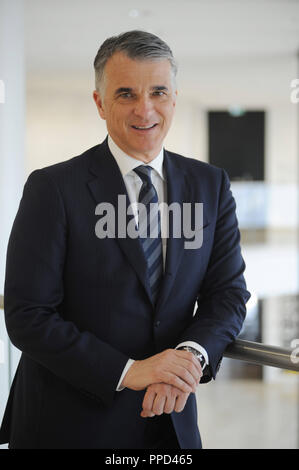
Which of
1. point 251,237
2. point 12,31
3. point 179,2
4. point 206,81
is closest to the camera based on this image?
point 12,31

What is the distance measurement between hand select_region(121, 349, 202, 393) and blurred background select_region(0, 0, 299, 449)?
1.02 metres

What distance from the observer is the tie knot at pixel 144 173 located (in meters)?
1.56

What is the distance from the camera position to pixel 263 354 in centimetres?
157

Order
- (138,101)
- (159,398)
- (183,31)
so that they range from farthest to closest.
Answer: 1. (183,31)
2. (138,101)
3. (159,398)

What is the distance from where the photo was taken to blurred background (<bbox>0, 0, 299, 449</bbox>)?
3786 mm

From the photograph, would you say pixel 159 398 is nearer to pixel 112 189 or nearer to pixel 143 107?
pixel 112 189

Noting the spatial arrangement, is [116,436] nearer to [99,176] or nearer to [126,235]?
[126,235]

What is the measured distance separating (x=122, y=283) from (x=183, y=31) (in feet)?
21.8

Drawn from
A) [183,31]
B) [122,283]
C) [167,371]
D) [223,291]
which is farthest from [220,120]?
[167,371]

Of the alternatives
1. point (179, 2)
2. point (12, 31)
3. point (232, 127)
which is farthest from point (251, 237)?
point (12, 31)

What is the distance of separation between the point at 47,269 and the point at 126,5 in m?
5.77

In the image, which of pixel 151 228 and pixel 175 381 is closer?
pixel 175 381

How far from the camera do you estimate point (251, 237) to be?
47.1ft

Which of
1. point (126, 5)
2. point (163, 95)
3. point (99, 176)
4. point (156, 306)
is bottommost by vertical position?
point (156, 306)
